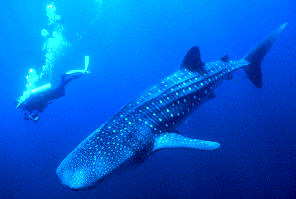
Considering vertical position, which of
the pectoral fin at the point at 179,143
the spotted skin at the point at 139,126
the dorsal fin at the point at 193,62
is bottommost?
the pectoral fin at the point at 179,143

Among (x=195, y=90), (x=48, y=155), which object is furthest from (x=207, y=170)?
(x=48, y=155)

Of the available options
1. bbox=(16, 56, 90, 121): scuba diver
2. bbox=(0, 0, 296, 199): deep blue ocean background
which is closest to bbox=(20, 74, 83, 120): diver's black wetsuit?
bbox=(16, 56, 90, 121): scuba diver

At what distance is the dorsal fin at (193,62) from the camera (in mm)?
5516

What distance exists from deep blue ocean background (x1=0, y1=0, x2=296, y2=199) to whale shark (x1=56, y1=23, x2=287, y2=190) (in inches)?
15.7

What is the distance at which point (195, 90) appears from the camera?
533 cm

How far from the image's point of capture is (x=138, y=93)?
20781mm

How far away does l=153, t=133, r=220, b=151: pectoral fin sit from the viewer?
3.99 meters

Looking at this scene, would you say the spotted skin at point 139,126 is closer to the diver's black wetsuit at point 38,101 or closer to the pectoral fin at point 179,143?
the pectoral fin at point 179,143

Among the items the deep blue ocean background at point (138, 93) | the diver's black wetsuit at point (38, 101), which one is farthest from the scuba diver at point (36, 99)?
the deep blue ocean background at point (138, 93)

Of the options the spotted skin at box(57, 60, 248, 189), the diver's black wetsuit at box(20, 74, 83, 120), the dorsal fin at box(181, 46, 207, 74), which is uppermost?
the diver's black wetsuit at box(20, 74, 83, 120)

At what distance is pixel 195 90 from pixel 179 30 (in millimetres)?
20812

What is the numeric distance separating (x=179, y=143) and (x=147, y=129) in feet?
2.08

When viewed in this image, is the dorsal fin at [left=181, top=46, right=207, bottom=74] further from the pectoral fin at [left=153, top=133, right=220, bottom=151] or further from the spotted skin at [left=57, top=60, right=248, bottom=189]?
the pectoral fin at [left=153, top=133, right=220, bottom=151]

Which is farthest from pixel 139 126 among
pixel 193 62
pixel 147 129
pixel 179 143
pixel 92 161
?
pixel 193 62
